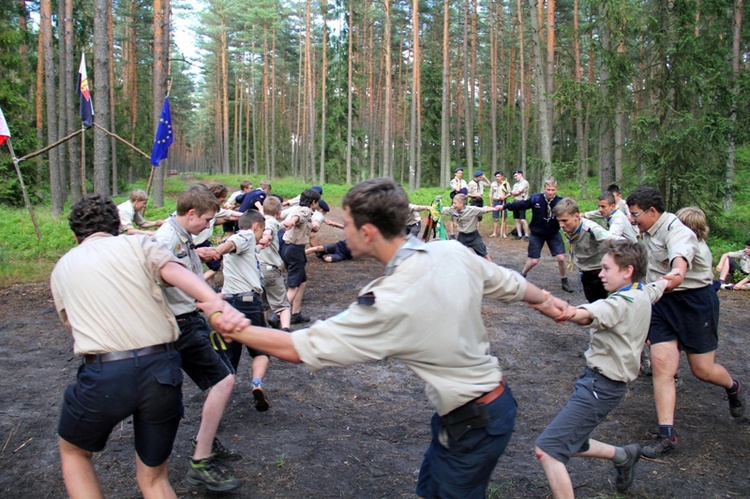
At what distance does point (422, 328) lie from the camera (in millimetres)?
2174

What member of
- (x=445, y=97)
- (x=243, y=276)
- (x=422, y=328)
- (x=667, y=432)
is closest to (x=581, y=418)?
(x=667, y=432)

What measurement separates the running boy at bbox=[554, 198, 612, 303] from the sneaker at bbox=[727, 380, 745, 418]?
1971 mm

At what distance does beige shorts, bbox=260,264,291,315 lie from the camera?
7.53 metres

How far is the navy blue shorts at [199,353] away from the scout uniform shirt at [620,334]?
2.58m

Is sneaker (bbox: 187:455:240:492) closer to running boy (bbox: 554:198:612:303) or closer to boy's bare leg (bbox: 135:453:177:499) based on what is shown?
boy's bare leg (bbox: 135:453:177:499)

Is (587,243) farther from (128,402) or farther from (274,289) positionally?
(128,402)

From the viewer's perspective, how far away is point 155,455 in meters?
2.94

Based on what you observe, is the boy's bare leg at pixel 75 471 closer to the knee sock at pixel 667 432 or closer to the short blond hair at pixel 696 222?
the knee sock at pixel 667 432

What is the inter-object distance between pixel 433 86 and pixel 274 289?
38197 millimetres

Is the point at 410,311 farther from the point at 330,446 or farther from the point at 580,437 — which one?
the point at 330,446

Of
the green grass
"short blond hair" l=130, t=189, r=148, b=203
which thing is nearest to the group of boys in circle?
"short blond hair" l=130, t=189, r=148, b=203

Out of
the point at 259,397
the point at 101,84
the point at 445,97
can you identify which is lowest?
the point at 259,397

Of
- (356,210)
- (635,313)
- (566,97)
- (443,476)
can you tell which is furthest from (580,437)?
(566,97)

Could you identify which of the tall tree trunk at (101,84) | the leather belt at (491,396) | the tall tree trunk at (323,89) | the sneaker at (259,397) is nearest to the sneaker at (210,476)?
the sneaker at (259,397)
